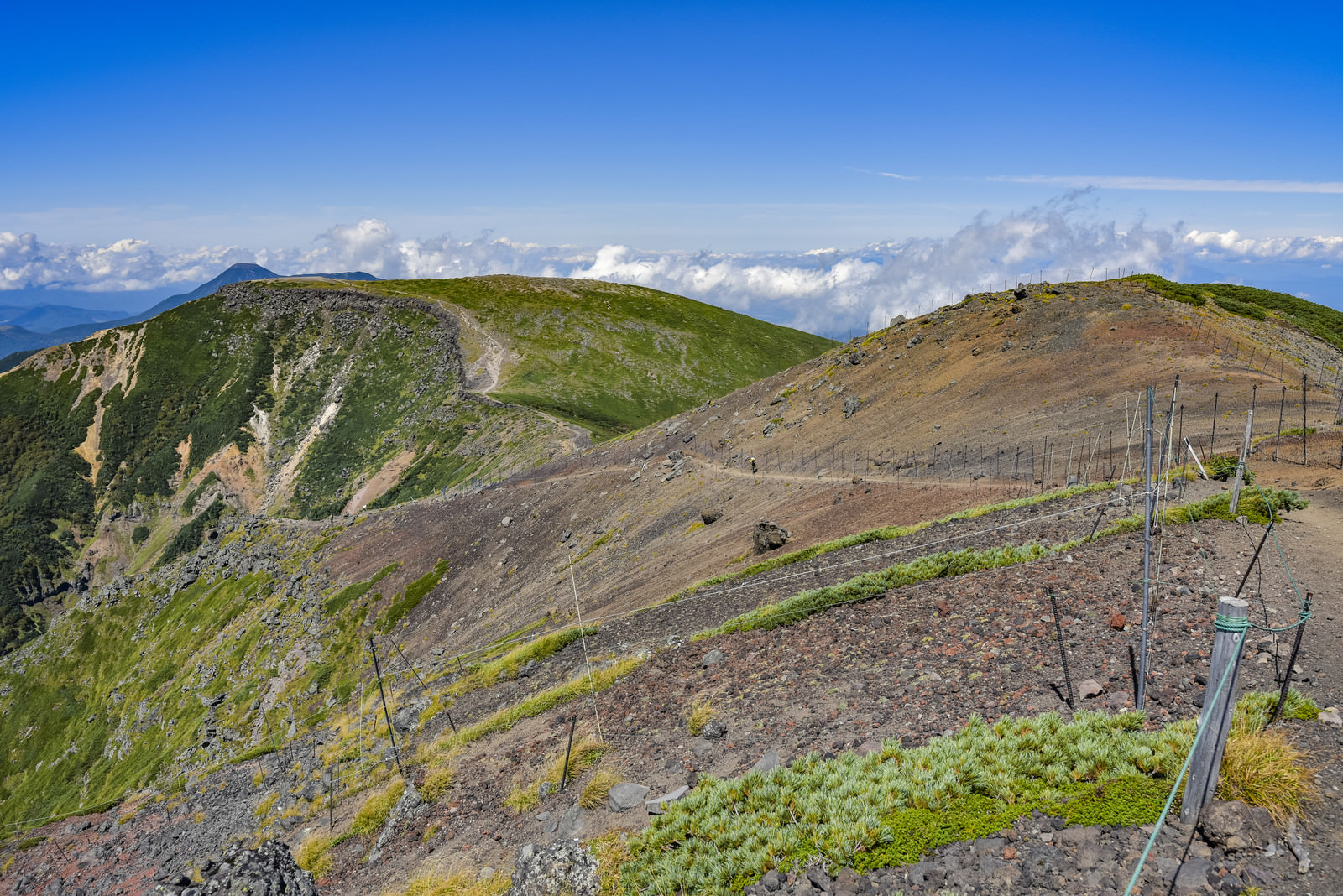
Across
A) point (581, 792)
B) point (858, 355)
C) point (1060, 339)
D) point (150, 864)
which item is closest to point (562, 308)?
point (858, 355)

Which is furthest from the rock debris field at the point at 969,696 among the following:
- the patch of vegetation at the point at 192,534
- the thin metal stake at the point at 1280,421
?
the patch of vegetation at the point at 192,534

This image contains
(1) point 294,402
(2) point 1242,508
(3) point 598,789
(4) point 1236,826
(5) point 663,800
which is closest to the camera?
(4) point 1236,826

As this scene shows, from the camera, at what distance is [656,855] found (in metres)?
12.4

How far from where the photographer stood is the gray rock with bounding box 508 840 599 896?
1284 cm

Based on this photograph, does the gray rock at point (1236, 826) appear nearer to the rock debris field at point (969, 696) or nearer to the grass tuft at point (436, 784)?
the rock debris field at point (969, 696)

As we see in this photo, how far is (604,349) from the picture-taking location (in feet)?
536

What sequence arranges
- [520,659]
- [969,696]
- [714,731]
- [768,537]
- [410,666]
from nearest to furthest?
[969,696] → [714,731] → [520,659] → [768,537] → [410,666]

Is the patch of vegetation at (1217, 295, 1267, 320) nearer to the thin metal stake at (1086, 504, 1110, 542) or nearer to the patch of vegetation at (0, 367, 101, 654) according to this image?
the thin metal stake at (1086, 504, 1110, 542)

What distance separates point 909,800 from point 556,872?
7.21 metres

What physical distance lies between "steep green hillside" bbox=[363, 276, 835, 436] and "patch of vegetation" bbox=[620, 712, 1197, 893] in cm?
10120

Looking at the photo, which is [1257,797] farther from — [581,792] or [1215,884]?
[581,792]

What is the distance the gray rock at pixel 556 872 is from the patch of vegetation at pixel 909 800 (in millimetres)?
1022

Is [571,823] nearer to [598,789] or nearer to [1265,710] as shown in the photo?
[598,789]

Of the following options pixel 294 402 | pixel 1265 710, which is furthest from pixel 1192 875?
pixel 294 402
